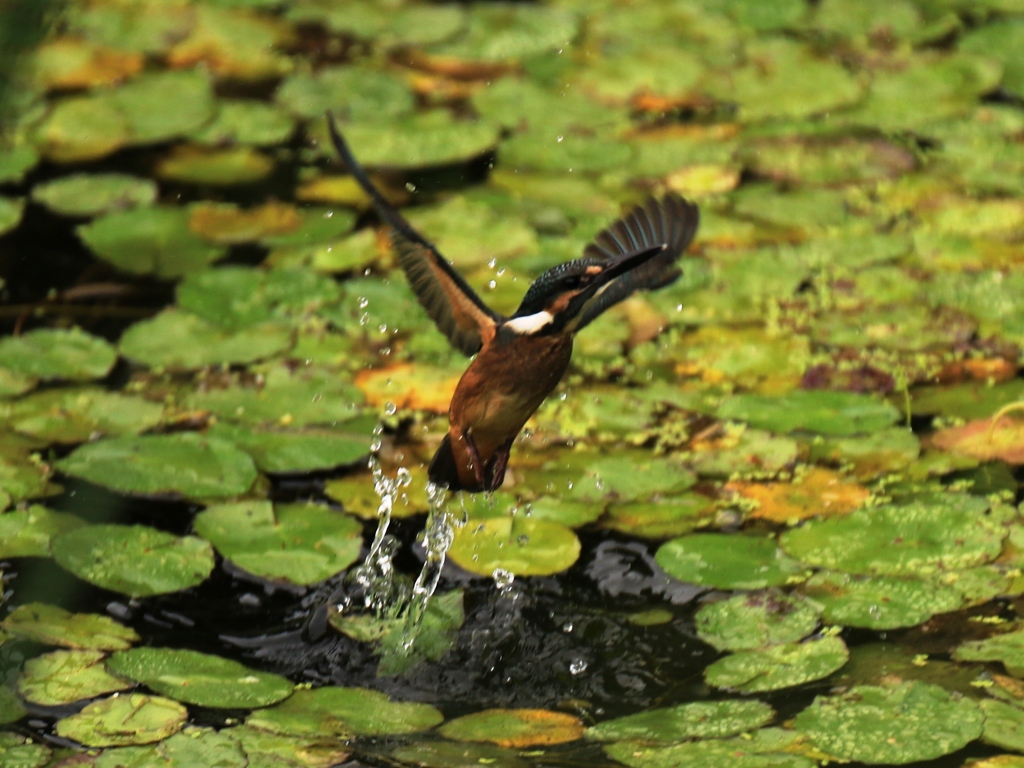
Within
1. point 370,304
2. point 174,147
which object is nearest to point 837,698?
point 370,304

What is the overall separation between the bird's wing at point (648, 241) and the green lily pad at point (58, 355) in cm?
152

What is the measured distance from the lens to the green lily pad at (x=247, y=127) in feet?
18.2

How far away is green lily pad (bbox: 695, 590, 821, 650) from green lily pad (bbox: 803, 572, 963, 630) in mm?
56

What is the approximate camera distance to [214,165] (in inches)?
211

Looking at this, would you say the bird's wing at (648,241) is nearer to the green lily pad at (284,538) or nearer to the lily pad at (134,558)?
the green lily pad at (284,538)

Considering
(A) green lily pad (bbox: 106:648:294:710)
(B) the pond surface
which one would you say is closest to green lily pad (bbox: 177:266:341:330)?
(B) the pond surface

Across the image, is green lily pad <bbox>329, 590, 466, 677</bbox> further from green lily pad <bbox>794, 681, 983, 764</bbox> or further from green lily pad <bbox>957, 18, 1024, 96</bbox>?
green lily pad <bbox>957, 18, 1024, 96</bbox>

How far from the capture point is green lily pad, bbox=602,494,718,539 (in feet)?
11.3

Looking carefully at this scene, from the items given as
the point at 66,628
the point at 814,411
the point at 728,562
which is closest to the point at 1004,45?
the point at 814,411

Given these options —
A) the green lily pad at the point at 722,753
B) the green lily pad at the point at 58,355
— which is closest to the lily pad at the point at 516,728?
the green lily pad at the point at 722,753

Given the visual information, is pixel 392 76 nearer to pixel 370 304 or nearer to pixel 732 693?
pixel 370 304

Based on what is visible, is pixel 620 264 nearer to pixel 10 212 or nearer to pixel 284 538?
pixel 284 538

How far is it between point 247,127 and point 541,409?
87.8 inches

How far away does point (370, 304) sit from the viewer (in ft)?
14.6
